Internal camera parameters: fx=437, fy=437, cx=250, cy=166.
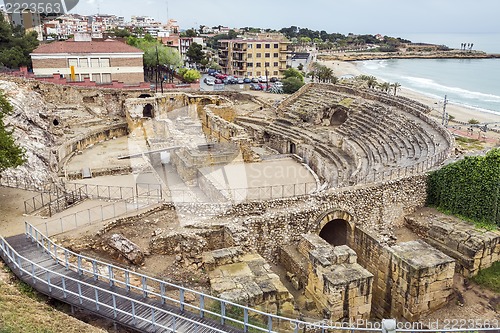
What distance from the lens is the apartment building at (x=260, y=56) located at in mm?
76438

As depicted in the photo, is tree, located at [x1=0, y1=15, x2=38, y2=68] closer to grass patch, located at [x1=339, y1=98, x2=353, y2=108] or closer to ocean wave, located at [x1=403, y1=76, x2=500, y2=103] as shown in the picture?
grass patch, located at [x1=339, y1=98, x2=353, y2=108]

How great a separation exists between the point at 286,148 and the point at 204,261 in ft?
71.4

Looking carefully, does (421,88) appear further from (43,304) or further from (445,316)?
(43,304)

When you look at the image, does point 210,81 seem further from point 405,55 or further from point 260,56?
point 405,55

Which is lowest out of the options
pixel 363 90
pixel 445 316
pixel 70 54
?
pixel 445 316

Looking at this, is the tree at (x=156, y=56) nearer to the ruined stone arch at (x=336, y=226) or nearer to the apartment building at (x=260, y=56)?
the apartment building at (x=260, y=56)

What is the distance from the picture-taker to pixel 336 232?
2030 centimetres

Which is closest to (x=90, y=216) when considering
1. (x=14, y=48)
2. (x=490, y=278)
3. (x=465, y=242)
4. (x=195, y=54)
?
(x=465, y=242)

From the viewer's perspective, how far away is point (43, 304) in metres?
11.2

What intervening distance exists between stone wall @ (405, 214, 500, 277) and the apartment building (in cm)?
5940

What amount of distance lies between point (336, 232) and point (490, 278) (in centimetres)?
641

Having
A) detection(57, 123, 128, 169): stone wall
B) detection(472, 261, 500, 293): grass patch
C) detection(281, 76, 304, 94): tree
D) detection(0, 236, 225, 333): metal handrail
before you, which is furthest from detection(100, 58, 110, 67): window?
detection(472, 261, 500, 293): grass patch

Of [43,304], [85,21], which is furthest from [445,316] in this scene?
[85,21]

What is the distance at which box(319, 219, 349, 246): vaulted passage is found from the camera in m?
19.7
